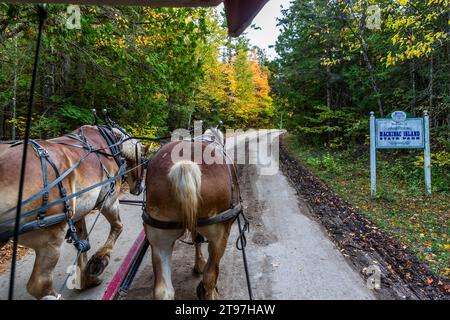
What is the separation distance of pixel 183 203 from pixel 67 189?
1205 mm

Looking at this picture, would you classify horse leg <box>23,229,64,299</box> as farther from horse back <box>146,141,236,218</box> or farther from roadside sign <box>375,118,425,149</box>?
roadside sign <box>375,118,425,149</box>

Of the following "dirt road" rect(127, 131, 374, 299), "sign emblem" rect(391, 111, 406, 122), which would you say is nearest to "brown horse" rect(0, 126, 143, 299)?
"dirt road" rect(127, 131, 374, 299)

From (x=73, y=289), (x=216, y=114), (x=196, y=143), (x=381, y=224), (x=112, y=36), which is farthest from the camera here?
(x=216, y=114)

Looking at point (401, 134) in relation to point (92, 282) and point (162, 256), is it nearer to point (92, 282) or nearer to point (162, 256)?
point (162, 256)

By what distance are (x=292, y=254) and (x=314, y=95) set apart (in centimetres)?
1398

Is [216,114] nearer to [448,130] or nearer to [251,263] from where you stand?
[448,130]

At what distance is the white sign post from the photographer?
7.69 metres

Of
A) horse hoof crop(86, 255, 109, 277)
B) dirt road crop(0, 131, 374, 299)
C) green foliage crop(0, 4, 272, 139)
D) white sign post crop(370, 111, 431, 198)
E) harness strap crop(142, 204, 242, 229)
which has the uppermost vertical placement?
green foliage crop(0, 4, 272, 139)

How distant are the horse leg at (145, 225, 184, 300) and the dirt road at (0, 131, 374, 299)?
0.94m

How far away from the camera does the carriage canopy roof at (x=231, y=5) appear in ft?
5.61

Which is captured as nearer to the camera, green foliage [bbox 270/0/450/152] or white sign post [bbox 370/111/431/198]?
white sign post [bbox 370/111/431/198]

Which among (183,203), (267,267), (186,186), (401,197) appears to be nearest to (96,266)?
(183,203)

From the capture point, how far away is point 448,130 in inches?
331
